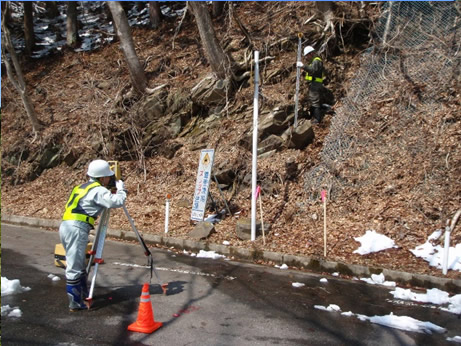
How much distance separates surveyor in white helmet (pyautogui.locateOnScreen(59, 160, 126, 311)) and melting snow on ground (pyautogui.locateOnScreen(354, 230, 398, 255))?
5.01 m

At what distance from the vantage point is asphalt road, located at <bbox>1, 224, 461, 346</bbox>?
4.39m

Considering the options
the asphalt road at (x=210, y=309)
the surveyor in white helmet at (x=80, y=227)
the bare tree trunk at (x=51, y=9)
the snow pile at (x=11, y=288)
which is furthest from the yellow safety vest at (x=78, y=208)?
the bare tree trunk at (x=51, y=9)

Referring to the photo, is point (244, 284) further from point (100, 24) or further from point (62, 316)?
point (100, 24)

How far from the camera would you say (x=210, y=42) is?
13500mm

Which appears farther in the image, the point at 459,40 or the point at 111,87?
the point at 111,87

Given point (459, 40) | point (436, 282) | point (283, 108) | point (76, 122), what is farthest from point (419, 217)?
point (76, 122)

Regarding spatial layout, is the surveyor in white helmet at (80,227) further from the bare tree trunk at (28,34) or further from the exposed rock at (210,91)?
the bare tree trunk at (28,34)

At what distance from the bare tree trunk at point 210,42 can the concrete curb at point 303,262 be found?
21.8ft

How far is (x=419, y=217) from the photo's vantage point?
8242 millimetres

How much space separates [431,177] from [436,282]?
3.09m

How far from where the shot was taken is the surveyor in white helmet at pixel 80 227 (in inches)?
198

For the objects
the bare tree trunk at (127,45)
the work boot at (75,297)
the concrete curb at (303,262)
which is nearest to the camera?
the work boot at (75,297)

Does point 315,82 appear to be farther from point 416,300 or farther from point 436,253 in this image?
point 416,300

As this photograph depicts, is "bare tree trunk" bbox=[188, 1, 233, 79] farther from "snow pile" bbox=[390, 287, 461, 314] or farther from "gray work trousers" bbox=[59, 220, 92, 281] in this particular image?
"gray work trousers" bbox=[59, 220, 92, 281]
